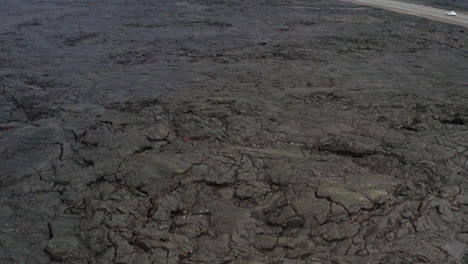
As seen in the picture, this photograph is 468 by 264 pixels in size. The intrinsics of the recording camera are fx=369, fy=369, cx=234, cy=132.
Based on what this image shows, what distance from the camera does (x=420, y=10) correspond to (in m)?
14.8

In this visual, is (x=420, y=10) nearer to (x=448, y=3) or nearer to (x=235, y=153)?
(x=448, y=3)

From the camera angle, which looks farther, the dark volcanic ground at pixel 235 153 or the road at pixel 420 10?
the road at pixel 420 10

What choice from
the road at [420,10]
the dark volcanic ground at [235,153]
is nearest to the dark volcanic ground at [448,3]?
the road at [420,10]

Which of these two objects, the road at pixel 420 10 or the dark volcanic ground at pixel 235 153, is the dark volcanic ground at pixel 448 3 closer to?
the road at pixel 420 10

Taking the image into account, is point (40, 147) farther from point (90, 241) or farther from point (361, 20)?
point (361, 20)

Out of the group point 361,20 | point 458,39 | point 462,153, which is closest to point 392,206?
point 462,153

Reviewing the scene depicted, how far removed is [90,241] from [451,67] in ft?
25.9

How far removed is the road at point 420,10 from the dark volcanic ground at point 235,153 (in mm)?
4119

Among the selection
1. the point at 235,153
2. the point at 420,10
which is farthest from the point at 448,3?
the point at 235,153

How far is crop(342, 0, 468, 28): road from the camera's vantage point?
1280 centimetres

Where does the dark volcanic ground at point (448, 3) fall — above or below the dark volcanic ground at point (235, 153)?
above

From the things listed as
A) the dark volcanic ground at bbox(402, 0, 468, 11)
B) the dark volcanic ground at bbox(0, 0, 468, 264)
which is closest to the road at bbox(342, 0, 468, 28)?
the dark volcanic ground at bbox(402, 0, 468, 11)

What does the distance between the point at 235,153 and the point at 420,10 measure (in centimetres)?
1353

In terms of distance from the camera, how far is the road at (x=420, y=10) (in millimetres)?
12803
